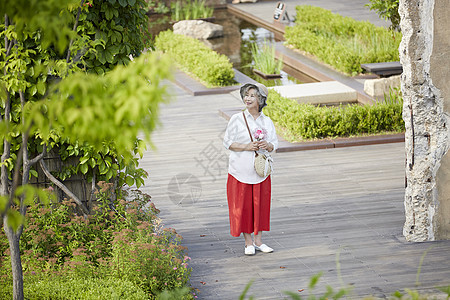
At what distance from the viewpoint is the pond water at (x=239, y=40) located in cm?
1660

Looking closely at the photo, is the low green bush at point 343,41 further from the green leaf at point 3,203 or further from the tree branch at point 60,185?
the green leaf at point 3,203

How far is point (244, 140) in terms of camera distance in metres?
6.73

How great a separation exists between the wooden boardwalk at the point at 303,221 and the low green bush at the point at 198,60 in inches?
122

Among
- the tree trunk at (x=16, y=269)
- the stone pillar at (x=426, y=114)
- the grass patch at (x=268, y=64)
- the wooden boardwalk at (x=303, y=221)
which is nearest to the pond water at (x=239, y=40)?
the grass patch at (x=268, y=64)

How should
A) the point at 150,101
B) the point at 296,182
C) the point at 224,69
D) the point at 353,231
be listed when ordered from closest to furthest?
the point at 150,101 < the point at 353,231 < the point at 296,182 < the point at 224,69

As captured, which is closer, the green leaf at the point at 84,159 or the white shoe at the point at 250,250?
A: the green leaf at the point at 84,159

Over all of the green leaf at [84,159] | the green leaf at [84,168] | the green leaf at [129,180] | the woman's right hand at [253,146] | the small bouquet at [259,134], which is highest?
the small bouquet at [259,134]

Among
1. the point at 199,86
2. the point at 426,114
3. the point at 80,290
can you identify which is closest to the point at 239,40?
the point at 199,86

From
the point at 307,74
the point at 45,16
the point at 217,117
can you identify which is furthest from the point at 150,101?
the point at 307,74

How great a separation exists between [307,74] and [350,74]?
5.22 ft

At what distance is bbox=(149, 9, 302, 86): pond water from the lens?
1660 cm

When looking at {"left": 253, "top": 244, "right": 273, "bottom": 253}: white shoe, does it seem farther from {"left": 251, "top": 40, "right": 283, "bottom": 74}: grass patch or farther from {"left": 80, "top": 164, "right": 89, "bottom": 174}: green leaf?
{"left": 251, "top": 40, "right": 283, "bottom": 74}: grass patch

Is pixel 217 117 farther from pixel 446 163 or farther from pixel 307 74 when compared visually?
pixel 446 163

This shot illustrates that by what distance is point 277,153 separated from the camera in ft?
34.9
